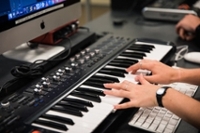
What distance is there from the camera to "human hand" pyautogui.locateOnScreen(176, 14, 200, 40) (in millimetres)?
1593

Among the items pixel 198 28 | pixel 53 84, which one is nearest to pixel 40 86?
pixel 53 84

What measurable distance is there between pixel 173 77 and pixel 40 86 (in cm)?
47

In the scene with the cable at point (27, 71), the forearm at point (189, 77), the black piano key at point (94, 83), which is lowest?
the forearm at point (189, 77)

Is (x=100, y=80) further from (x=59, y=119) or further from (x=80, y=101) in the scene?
(x=59, y=119)

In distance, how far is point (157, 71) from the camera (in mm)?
1124

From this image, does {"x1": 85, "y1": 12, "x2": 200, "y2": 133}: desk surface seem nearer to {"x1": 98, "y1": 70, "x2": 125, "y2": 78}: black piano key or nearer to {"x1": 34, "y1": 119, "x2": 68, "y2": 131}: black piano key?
{"x1": 98, "y1": 70, "x2": 125, "y2": 78}: black piano key

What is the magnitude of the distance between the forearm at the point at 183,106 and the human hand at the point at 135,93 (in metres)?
0.04

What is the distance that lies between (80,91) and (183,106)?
1.05 feet

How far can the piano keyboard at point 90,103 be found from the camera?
837mm

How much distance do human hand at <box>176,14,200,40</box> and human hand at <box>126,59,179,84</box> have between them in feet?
1.75

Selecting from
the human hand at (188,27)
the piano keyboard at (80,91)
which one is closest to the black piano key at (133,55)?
the piano keyboard at (80,91)

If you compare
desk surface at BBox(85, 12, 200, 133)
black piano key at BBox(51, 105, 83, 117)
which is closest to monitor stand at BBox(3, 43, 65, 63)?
black piano key at BBox(51, 105, 83, 117)

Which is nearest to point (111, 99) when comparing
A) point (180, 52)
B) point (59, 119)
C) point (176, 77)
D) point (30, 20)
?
point (59, 119)

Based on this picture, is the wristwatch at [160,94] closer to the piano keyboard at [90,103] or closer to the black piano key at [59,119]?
the piano keyboard at [90,103]
